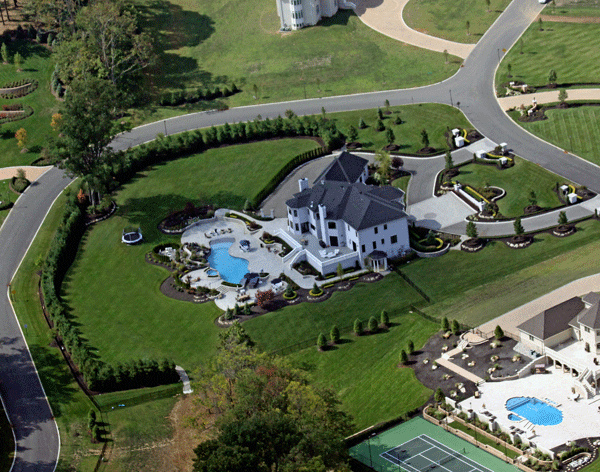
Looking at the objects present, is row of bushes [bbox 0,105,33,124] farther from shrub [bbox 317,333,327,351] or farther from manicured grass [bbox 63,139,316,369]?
shrub [bbox 317,333,327,351]

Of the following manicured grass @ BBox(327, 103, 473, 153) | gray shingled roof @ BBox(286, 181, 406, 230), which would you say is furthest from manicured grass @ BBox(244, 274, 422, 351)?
manicured grass @ BBox(327, 103, 473, 153)

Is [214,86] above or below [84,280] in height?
above

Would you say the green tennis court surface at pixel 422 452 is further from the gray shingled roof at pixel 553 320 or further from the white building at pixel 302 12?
the white building at pixel 302 12

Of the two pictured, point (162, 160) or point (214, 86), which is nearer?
point (162, 160)

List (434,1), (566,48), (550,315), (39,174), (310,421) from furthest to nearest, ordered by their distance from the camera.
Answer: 1. (434,1)
2. (566,48)
3. (39,174)
4. (550,315)
5. (310,421)

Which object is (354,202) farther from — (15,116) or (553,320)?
(15,116)

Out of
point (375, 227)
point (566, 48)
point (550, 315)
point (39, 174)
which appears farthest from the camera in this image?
point (566, 48)

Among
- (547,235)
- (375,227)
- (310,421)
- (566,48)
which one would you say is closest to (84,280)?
(375,227)

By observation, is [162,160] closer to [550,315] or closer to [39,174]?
[39,174]
